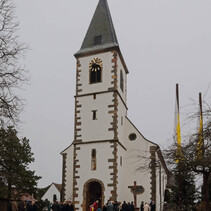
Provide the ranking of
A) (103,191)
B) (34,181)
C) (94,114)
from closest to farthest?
(103,191) < (94,114) < (34,181)

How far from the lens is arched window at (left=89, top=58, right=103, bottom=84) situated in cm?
3256

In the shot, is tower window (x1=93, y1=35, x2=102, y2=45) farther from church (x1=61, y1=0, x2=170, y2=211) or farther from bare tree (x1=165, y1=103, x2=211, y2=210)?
bare tree (x1=165, y1=103, x2=211, y2=210)

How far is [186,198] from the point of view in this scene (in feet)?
72.9

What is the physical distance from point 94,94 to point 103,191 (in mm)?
8351

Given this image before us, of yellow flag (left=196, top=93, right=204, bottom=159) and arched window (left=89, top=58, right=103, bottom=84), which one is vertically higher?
arched window (left=89, top=58, right=103, bottom=84)

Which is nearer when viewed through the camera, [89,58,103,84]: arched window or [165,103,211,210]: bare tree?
[165,103,211,210]: bare tree

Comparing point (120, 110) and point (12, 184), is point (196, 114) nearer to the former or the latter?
point (120, 110)

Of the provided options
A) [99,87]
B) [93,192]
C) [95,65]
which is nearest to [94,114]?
[99,87]

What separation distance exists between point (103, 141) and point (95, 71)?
262 inches

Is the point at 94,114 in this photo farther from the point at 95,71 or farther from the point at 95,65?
the point at 95,65

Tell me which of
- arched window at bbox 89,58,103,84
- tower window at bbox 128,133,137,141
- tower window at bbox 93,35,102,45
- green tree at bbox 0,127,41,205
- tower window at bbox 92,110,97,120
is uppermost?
tower window at bbox 93,35,102,45

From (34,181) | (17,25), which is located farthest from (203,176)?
(34,181)

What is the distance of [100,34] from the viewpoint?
34719mm

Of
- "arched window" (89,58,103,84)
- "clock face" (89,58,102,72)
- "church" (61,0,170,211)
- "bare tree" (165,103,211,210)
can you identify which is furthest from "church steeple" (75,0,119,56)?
"bare tree" (165,103,211,210)
